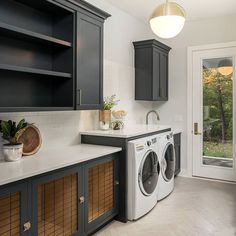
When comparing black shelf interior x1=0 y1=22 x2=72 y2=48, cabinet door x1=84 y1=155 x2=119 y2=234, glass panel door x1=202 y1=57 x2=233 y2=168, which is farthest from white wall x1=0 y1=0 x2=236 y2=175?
black shelf interior x1=0 y1=22 x2=72 y2=48

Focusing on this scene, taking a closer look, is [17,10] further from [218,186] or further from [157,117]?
[218,186]

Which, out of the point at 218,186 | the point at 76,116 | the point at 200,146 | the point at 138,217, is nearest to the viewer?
the point at 138,217

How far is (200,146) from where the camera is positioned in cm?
485

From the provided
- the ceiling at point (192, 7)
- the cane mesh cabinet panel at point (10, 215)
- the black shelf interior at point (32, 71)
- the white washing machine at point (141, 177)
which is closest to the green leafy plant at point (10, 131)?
the black shelf interior at point (32, 71)

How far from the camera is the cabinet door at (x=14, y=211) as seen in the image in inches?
71.3

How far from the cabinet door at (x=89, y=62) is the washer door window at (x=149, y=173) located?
35.3 inches

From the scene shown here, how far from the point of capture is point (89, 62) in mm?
2941

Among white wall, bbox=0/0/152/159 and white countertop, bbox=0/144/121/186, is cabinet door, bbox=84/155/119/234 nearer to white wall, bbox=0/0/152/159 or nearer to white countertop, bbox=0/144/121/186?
white countertop, bbox=0/144/121/186

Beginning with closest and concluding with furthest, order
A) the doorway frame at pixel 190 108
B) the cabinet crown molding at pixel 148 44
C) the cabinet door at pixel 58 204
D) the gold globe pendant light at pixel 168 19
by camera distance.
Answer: the cabinet door at pixel 58 204, the gold globe pendant light at pixel 168 19, the cabinet crown molding at pixel 148 44, the doorway frame at pixel 190 108

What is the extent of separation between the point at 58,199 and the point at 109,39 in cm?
250

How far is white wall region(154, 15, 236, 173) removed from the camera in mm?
4656

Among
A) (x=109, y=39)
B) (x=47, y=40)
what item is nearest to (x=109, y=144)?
(x=47, y=40)

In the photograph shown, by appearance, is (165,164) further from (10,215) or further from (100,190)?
(10,215)

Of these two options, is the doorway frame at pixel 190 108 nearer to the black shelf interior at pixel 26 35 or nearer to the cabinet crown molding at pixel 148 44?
the cabinet crown molding at pixel 148 44
